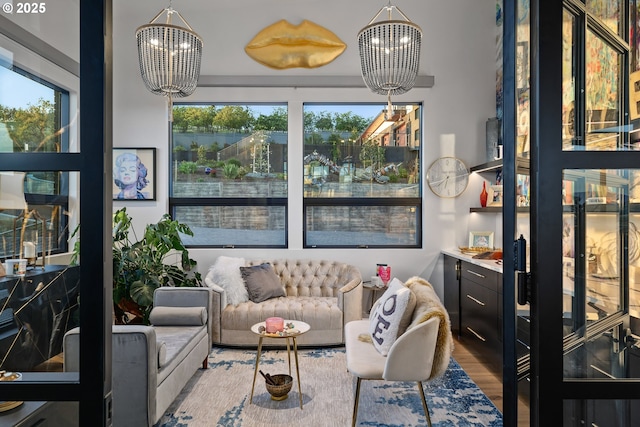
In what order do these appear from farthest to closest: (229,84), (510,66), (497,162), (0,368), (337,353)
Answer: (229,84), (497,162), (337,353), (510,66), (0,368)

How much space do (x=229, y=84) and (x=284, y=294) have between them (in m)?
2.56

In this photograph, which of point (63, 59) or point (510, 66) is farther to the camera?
point (510, 66)

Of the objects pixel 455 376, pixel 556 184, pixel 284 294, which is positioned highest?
pixel 556 184

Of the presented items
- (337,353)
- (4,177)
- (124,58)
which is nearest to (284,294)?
(337,353)

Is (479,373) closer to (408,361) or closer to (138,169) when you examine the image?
(408,361)

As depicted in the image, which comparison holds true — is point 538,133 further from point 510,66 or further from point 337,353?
point 337,353

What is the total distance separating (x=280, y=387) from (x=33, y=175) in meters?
2.33

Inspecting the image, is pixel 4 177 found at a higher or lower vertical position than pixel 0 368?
higher

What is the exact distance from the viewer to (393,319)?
2.65m

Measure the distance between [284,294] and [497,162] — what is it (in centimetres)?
261

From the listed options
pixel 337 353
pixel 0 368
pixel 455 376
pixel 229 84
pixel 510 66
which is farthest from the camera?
pixel 229 84

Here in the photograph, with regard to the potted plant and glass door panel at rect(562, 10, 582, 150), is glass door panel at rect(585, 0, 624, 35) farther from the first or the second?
the potted plant

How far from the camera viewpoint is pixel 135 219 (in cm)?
504

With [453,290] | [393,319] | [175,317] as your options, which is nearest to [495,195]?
[453,290]
